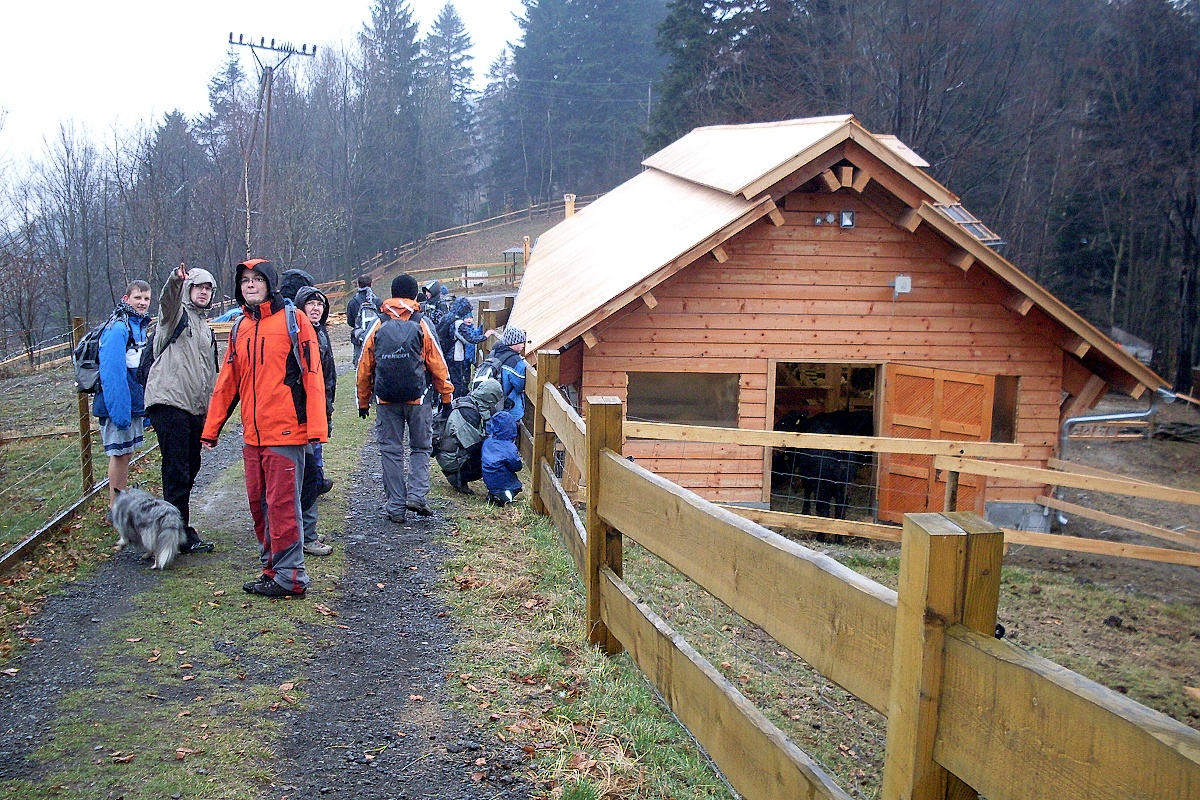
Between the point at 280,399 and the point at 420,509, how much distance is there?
2.50 meters

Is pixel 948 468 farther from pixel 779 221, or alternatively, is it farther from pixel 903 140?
pixel 903 140

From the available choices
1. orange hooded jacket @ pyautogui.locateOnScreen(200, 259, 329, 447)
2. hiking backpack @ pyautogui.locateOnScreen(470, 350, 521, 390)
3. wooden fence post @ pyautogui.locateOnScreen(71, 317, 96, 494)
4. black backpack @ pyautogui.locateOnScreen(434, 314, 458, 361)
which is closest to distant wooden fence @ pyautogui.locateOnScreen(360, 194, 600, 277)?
black backpack @ pyautogui.locateOnScreen(434, 314, 458, 361)

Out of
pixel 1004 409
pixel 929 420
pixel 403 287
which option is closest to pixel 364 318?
pixel 403 287

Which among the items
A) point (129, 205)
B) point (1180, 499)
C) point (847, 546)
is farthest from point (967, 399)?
point (129, 205)

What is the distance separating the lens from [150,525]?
6.22m

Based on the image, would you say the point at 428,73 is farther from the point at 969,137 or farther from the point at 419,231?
the point at 969,137

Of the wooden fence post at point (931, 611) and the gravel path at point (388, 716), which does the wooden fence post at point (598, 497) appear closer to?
the gravel path at point (388, 716)

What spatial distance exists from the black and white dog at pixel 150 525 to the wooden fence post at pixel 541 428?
8.77 ft

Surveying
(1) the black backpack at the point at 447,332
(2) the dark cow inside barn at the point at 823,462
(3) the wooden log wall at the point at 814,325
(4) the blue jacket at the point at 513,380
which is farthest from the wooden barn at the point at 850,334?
(4) the blue jacket at the point at 513,380

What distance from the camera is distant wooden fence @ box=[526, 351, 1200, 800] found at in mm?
1591

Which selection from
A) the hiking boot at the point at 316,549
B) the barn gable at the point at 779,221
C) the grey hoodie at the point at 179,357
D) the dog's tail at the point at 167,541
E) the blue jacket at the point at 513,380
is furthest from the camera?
the barn gable at the point at 779,221

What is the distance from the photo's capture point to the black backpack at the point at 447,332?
519 inches

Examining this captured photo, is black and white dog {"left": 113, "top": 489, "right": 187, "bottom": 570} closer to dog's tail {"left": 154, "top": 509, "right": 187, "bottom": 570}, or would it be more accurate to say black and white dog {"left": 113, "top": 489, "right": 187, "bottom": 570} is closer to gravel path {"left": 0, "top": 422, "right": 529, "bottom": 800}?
dog's tail {"left": 154, "top": 509, "right": 187, "bottom": 570}

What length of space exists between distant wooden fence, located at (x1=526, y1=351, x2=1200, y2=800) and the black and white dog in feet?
12.9
